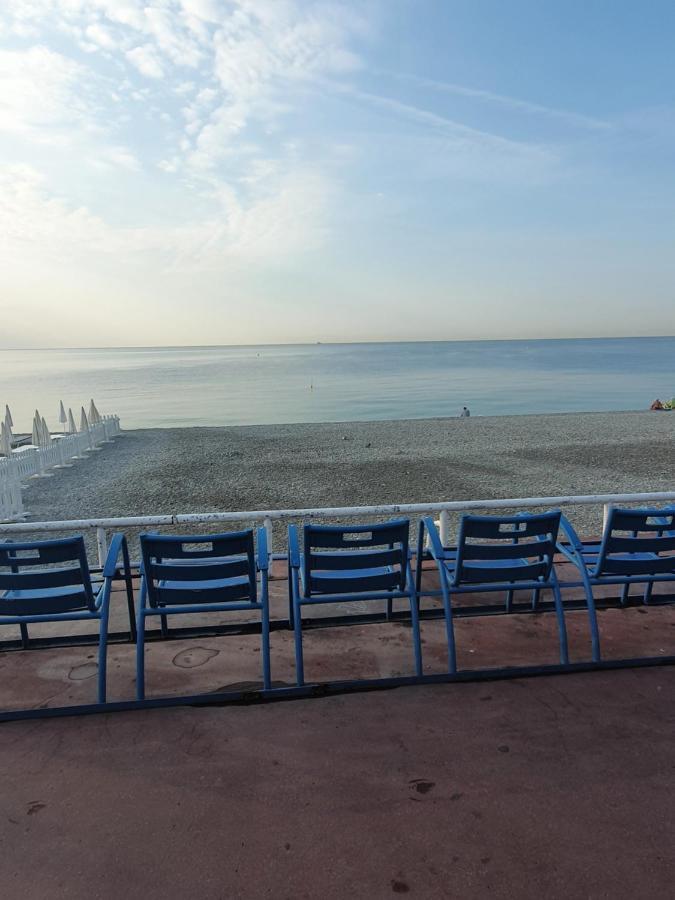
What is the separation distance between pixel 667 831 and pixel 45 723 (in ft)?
9.88

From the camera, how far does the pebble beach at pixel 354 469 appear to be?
13711mm

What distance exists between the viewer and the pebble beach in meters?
13.7

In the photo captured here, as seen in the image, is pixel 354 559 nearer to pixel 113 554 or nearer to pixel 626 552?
pixel 113 554

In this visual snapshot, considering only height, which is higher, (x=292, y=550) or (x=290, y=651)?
(x=292, y=550)

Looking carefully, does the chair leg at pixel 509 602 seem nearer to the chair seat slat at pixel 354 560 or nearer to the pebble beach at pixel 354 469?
the chair seat slat at pixel 354 560

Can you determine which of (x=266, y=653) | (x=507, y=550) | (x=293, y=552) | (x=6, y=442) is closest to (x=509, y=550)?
(x=507, y=550)

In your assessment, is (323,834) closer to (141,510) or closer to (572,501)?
(572,501)

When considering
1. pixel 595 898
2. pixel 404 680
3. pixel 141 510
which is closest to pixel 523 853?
pixel 595 898

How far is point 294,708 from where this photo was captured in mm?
3182

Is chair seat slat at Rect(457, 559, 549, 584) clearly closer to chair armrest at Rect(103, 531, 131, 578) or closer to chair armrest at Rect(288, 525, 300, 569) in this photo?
chair armrest at Rect(288, 525, 300, 569)

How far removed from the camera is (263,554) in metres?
3.67

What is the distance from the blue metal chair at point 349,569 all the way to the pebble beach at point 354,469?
7.84 meters

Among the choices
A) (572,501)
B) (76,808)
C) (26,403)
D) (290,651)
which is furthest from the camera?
(26,403)

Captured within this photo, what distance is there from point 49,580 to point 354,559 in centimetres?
175
